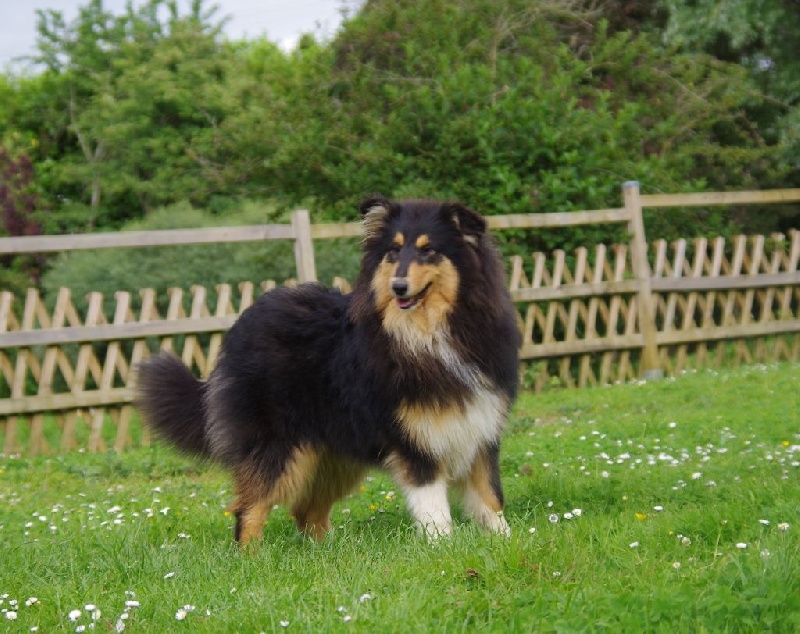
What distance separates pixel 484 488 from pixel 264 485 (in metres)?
1.12

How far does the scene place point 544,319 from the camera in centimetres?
1068

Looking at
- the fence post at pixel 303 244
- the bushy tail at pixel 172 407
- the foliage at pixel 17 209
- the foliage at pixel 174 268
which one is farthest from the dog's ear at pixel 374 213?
the foliage at pixel 17 209

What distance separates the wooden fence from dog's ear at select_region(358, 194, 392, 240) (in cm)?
381

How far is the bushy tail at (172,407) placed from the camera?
5445mm

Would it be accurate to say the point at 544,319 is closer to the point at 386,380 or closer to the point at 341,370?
the point at 341,370

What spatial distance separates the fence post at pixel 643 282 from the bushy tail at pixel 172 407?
6.62 m

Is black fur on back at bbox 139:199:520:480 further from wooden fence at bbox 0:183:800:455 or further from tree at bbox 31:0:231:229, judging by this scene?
tree at bbox 31:0:231:229

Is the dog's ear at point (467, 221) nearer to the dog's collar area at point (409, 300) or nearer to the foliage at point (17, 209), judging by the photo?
the dog's collar area at point (409, 300)

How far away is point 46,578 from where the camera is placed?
14.3 feet

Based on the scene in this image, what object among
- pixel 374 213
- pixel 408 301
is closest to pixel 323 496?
pixel 408 301

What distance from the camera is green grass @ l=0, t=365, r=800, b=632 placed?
3186 millimetres

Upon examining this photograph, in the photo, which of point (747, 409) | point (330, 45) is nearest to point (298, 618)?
point (747, 409)

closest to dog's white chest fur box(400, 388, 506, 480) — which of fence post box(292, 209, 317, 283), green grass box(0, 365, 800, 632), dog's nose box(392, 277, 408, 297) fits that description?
green grass box(0, 365, 800, 632)

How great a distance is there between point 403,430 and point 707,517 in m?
1.44
